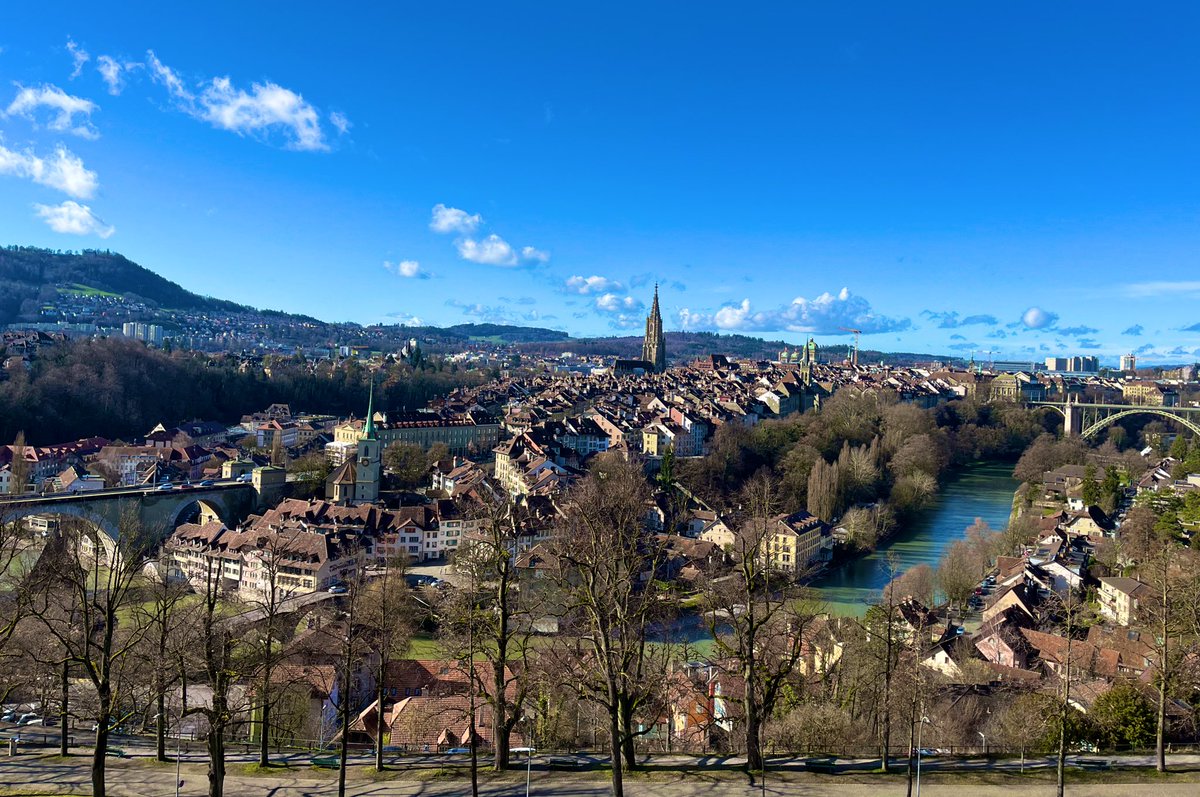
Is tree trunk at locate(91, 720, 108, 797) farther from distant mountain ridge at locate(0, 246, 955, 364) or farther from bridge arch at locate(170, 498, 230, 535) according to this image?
distant mountain ridge at locate(0, 246, 955, 364)

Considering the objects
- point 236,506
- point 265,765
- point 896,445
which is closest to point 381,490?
point 236,506

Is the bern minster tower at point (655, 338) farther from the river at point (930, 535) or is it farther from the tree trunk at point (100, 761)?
the tree trunk at point (100, 761)

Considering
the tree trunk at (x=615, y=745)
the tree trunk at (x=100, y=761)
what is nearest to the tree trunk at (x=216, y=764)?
the tree trunk at (x=100, y=761)

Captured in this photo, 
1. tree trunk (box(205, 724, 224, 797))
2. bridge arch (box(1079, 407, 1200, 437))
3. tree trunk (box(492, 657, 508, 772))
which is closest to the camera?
tree trunk (box(205, 724, 224, 797))

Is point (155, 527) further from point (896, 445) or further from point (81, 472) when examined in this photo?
point (896, 445)

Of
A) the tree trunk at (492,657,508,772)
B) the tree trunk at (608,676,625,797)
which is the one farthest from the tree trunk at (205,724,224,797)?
the tree trunk at (608,676,625,797)

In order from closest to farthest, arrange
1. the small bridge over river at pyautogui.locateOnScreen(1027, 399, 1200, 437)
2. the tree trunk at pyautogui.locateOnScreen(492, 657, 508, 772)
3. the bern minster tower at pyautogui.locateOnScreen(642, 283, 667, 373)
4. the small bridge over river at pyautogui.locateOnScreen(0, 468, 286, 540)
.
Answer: the tree trunk at pyautogui.locateOnScreen(492, 657, 508, 772) < the small bridge over river at pyautogui.locateOnScreen(0, 468, 286, 540) < the small bridge over river at pyautogui.locateOnScreen(1027, 399, 1200, 437) < the bern minster tower at pyautogui.locateOnScreen(642, 283, 667, 373)

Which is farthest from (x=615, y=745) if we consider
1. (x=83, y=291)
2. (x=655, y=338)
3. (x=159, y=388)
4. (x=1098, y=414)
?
(x=83, y=291)
